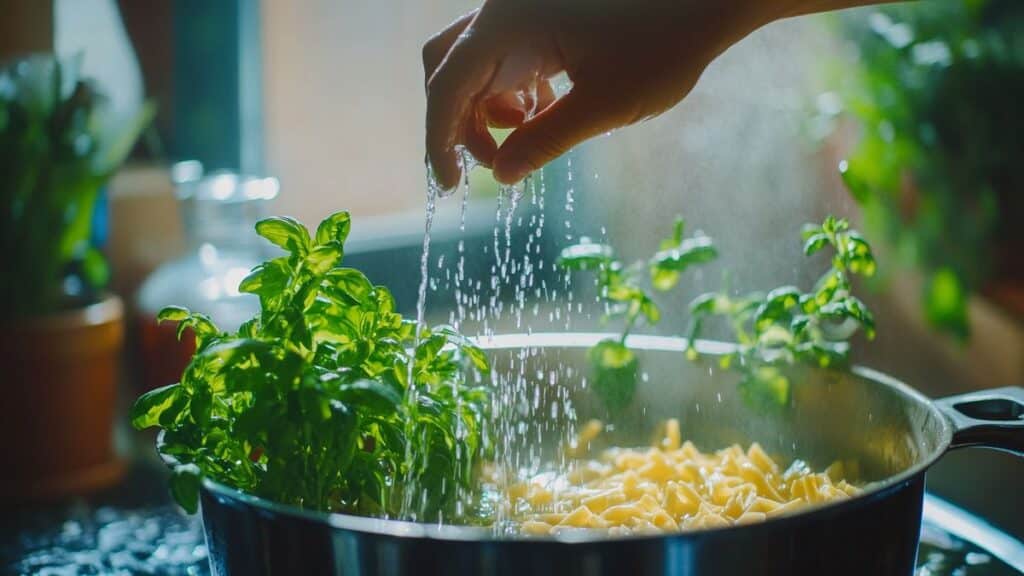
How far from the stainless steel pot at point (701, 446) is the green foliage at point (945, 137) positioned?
1133mm

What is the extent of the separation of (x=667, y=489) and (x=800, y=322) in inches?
6.6

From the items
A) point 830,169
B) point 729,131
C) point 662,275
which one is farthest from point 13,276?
point 830,169

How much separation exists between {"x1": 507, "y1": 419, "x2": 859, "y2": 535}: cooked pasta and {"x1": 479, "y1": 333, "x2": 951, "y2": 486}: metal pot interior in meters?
0.01

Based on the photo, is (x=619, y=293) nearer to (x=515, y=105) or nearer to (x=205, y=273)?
(x=515, y=105)

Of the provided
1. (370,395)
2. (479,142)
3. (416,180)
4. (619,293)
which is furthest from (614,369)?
(416,180)

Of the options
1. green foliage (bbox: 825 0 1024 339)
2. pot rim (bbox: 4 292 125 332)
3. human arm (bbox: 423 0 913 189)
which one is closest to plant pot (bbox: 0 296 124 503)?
pot rim (bbox: 4 292 125 332)

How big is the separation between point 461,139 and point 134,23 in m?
1.10

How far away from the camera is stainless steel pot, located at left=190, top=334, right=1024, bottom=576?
1.60ft

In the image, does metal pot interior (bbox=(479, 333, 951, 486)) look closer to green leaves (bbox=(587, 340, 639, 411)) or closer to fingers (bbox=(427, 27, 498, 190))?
green leaves (bbox=(587, 340, 639, 411))

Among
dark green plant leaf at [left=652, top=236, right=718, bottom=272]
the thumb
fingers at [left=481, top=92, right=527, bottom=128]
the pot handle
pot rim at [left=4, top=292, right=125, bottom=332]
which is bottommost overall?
the pot handle

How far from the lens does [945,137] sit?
1.91 metres

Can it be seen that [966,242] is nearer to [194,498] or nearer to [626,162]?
[626,162]

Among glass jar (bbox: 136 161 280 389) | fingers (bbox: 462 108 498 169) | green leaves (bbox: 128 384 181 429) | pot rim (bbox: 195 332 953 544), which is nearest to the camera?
pot rim (bbox: 195 332 953 544)

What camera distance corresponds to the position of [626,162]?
4.44 feet
